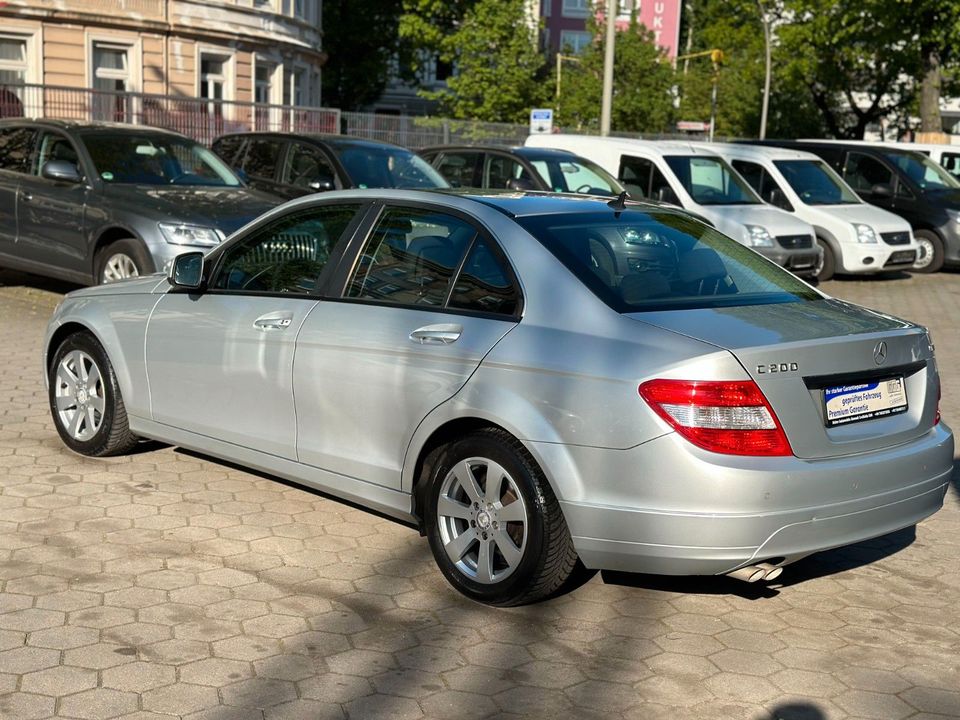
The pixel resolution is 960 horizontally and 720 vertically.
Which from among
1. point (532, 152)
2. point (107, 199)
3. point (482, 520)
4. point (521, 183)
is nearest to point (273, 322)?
point (482, 520)

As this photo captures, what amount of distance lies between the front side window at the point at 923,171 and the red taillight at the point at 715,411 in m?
16.9

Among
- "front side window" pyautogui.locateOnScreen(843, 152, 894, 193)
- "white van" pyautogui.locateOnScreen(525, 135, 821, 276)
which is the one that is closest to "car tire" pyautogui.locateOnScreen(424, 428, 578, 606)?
"white van" pyautogui.locateOnScreen(525, 135, 821, 276)

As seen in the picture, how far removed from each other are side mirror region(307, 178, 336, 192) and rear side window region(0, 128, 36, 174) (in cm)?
282

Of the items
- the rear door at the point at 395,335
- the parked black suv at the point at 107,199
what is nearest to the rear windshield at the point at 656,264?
the rear door at the point at 395,335

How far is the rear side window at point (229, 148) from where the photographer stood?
15438mm

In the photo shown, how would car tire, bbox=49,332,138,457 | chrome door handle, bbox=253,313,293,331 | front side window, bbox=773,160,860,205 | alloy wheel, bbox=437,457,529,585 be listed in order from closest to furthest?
alloy wheel, bbox=437,457,529,585 < chrome door handle, bbox=253,313,293,331 < car tire, bbox=49,332,138,457 < front side window, bbox=773,160,860,205

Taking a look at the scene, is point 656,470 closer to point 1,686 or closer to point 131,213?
point 1,686

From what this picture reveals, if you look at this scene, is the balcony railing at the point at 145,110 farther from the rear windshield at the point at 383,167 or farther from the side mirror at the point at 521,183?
the rear windshield at the point at 383,167

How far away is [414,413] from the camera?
204 inches

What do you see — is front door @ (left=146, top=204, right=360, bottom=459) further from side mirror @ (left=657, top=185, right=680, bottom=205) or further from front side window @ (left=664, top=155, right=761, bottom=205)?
front side window @ (left=664, top=155, right=761, bottom=205)

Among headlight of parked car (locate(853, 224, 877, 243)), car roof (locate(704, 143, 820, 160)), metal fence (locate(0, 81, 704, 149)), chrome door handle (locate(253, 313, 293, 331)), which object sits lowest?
headlight of parked car (locate(853, 224, 877, 243))

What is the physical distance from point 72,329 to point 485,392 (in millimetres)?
3082

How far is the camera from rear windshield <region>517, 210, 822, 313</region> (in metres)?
5.00

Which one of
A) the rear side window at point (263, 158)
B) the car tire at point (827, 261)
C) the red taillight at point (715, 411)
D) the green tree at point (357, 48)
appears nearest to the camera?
the red taillight at point (715, 411)
